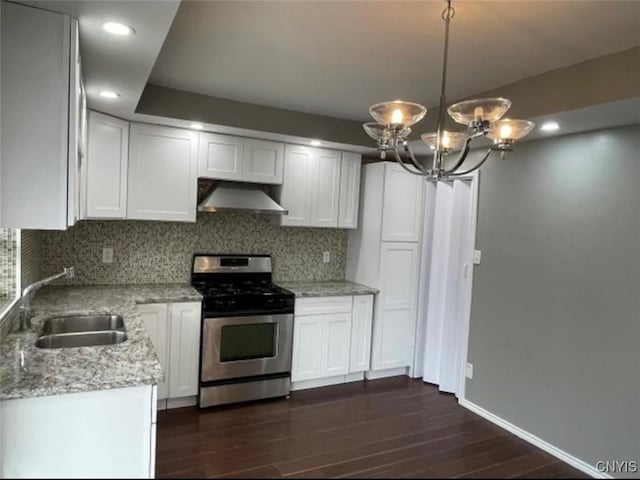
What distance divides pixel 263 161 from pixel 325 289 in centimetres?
122

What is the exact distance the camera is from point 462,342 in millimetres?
3479

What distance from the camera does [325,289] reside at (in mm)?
3725

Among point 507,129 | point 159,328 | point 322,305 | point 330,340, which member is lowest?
point 330,340

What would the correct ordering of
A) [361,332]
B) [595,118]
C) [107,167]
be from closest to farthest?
[595,118]
[107,167]
[361,332]

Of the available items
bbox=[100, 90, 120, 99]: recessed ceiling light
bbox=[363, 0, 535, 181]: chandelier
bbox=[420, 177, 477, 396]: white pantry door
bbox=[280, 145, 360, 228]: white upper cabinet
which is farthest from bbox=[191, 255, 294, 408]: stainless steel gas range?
bbox=[363, 0, 535, 181]: chandelier

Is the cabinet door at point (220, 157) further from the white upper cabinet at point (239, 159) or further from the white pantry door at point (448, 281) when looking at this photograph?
the white pantry door at point (448, 281)

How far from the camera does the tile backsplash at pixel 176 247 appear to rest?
3.23m

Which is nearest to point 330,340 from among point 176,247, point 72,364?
point 176,247

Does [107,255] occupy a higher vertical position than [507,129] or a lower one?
lower

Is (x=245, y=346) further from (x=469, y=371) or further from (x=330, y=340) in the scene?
(x=469, y=371)

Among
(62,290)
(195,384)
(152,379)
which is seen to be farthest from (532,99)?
(62,290)

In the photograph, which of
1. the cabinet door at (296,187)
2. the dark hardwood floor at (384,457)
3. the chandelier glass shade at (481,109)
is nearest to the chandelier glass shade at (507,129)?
the chandelier glass shade at (481,109)

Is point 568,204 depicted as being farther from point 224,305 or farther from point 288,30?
point 224,305

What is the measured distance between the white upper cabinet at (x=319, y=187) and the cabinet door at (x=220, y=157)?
42 centimetres
